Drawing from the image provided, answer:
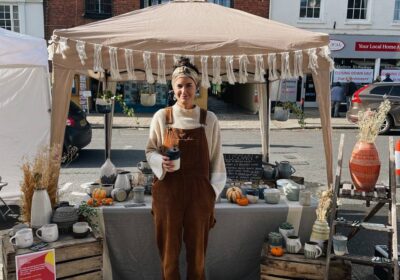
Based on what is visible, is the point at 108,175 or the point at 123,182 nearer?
the point at 123,182

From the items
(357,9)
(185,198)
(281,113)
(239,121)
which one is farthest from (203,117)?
(357,9)

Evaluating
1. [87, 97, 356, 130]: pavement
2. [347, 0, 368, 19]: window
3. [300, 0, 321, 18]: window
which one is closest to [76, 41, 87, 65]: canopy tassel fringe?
[87, 97, 356, 130]: pavement

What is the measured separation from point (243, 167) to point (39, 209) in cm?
235

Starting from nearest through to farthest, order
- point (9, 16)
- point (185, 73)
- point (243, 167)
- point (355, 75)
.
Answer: point (185, 73)
point (243, 167)
point (9, 16)
point (355, 75)

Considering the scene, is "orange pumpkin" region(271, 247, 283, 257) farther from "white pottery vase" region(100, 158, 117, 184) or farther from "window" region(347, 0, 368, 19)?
"window" region(347, 0, 368, 19)

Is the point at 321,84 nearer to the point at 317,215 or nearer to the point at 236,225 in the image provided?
the point at 317,215

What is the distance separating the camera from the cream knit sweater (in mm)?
3002

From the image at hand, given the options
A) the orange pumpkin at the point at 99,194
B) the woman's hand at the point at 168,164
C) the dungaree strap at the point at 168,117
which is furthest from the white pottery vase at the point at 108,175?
the woman's hand at the point at 168,164

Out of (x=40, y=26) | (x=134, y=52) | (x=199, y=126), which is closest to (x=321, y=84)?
(x=199, y=126)

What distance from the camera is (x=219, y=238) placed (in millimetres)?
3756

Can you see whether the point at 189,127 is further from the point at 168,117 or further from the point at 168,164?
the point at 168,164

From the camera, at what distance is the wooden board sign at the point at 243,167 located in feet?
15.3

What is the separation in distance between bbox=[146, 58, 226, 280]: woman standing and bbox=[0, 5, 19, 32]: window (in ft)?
51.1

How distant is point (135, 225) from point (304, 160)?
6.32 metres
